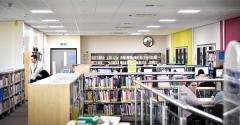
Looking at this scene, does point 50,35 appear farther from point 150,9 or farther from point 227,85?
point 227,85

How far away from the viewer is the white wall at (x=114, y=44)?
869 inches

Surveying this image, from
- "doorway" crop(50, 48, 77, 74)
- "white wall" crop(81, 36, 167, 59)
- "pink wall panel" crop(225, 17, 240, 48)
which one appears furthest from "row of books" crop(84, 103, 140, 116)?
"white wall" crop(81, 36, 167, 59)

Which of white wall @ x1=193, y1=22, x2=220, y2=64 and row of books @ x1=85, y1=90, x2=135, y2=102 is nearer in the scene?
row of books @ x1=85, y1=90, x2=135, y2=102

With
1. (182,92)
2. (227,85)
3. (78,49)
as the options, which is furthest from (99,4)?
(78,49)

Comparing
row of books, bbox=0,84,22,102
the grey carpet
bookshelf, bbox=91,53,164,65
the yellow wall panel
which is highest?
the yellow wall panel

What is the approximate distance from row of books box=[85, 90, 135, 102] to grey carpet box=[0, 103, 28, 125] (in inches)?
70.7

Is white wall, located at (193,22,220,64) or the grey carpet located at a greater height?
white wall, located at (193,22,220,64)

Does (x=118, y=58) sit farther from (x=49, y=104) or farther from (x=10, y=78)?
(x=49, y=104)

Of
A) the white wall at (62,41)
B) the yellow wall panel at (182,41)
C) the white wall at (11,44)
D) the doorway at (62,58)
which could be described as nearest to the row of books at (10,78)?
the white wall at (11,44)

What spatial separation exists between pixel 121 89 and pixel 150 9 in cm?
285

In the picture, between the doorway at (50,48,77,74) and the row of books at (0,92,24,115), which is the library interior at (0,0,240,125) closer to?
the row of books at (0,92,24,115)

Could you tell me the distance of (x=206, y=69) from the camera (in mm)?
10797

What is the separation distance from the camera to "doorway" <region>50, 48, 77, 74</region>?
843 inches

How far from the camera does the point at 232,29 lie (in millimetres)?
12141
